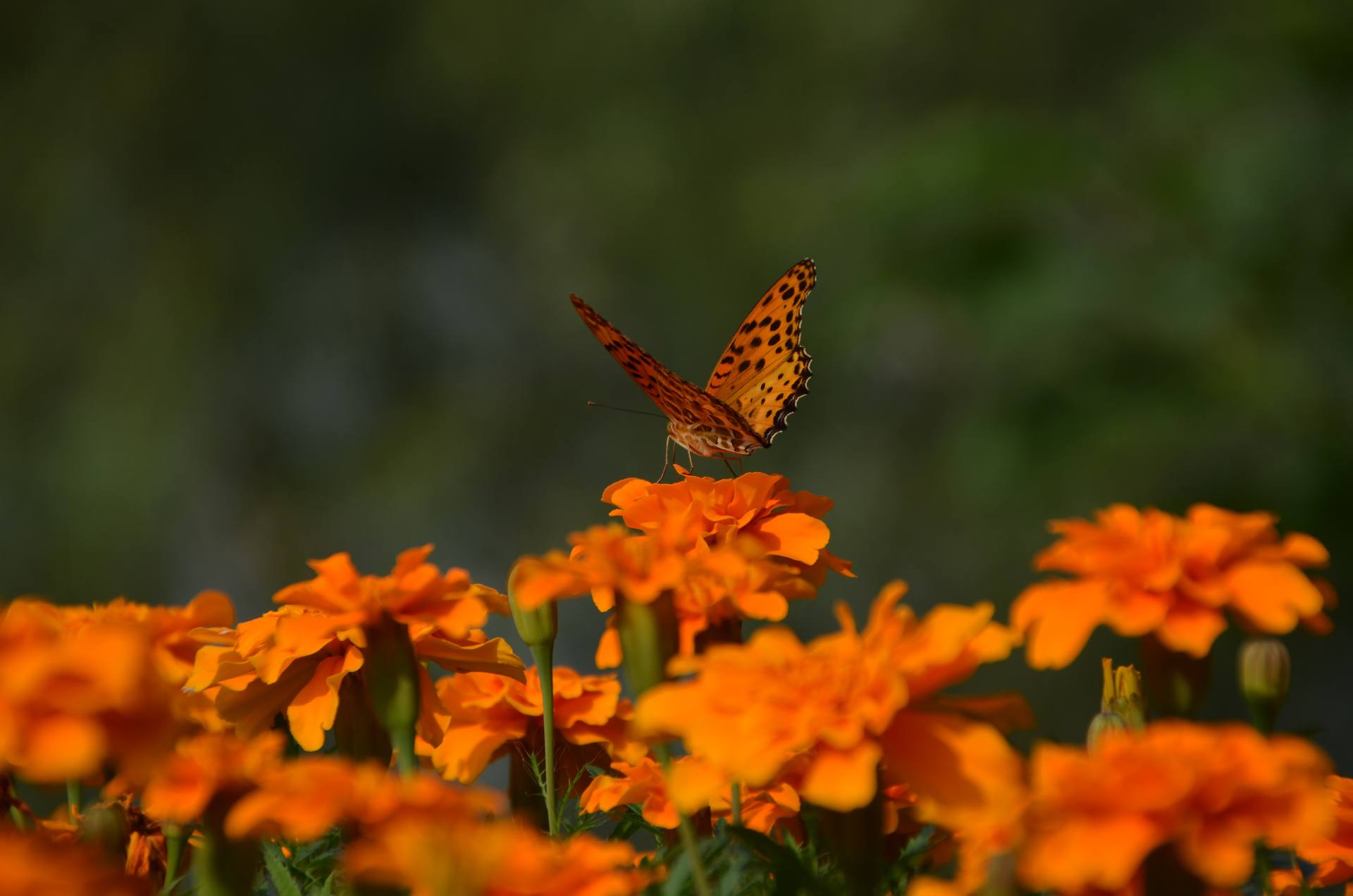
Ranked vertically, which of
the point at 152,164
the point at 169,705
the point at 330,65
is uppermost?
the point at 330,65

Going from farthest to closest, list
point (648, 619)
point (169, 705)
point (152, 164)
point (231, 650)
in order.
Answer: point (152, 164)
point (231, 650)
point (648, 619)
point (169, 705)

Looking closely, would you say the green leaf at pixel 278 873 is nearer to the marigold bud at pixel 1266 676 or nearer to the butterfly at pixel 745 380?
the marigold bud at pixel 1266 676

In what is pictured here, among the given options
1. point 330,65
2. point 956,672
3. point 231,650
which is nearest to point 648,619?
point 956,672

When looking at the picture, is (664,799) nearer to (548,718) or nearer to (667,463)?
(548,718)

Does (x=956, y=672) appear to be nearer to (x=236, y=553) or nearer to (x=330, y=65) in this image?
(x=236, y=553)

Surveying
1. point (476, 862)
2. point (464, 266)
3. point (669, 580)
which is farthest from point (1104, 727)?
point (464, 266)

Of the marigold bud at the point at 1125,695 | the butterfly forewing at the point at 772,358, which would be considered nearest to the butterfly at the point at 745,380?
the butterfly forewing at the point at 772,358
